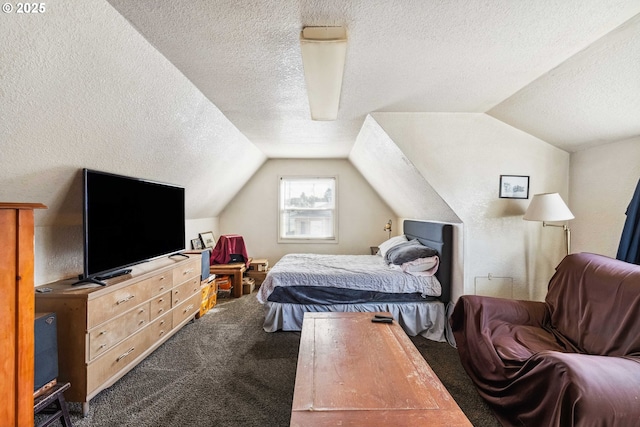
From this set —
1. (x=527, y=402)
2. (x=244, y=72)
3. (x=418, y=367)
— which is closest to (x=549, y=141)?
(x=527, y=402)

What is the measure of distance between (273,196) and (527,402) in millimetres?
4527

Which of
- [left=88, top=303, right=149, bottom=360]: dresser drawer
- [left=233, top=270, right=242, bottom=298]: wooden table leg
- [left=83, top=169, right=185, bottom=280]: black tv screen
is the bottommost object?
[left=233, top=270, right=242, bottom=298]: wooden table leg

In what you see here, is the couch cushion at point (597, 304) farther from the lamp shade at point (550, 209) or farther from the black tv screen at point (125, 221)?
the black tv screen at point (125, 221)

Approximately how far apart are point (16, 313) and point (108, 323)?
95cm

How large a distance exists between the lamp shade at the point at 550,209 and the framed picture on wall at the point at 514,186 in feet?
1.27

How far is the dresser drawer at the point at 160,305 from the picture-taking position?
2.58 metres

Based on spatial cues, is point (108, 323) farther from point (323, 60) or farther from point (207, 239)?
point (207, 239)

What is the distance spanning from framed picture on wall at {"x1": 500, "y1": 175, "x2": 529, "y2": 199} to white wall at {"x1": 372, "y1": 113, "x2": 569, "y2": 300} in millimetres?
48

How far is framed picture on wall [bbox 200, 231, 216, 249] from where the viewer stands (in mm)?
4620

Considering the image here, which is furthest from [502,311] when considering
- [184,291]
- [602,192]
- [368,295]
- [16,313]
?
[184,291]

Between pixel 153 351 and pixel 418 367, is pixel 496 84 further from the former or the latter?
pixel 153 351

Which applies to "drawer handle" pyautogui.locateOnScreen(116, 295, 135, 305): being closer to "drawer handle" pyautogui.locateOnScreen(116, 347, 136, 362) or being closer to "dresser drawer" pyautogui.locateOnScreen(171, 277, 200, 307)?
"drawer handle" pyautogui.locateOnScreen(116, 347, 136, 362)

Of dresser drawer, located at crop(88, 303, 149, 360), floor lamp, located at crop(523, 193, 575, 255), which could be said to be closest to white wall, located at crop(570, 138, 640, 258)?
floor lamp, located at crop(523, 193, 575, 255)

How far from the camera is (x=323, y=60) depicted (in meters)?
1.77
